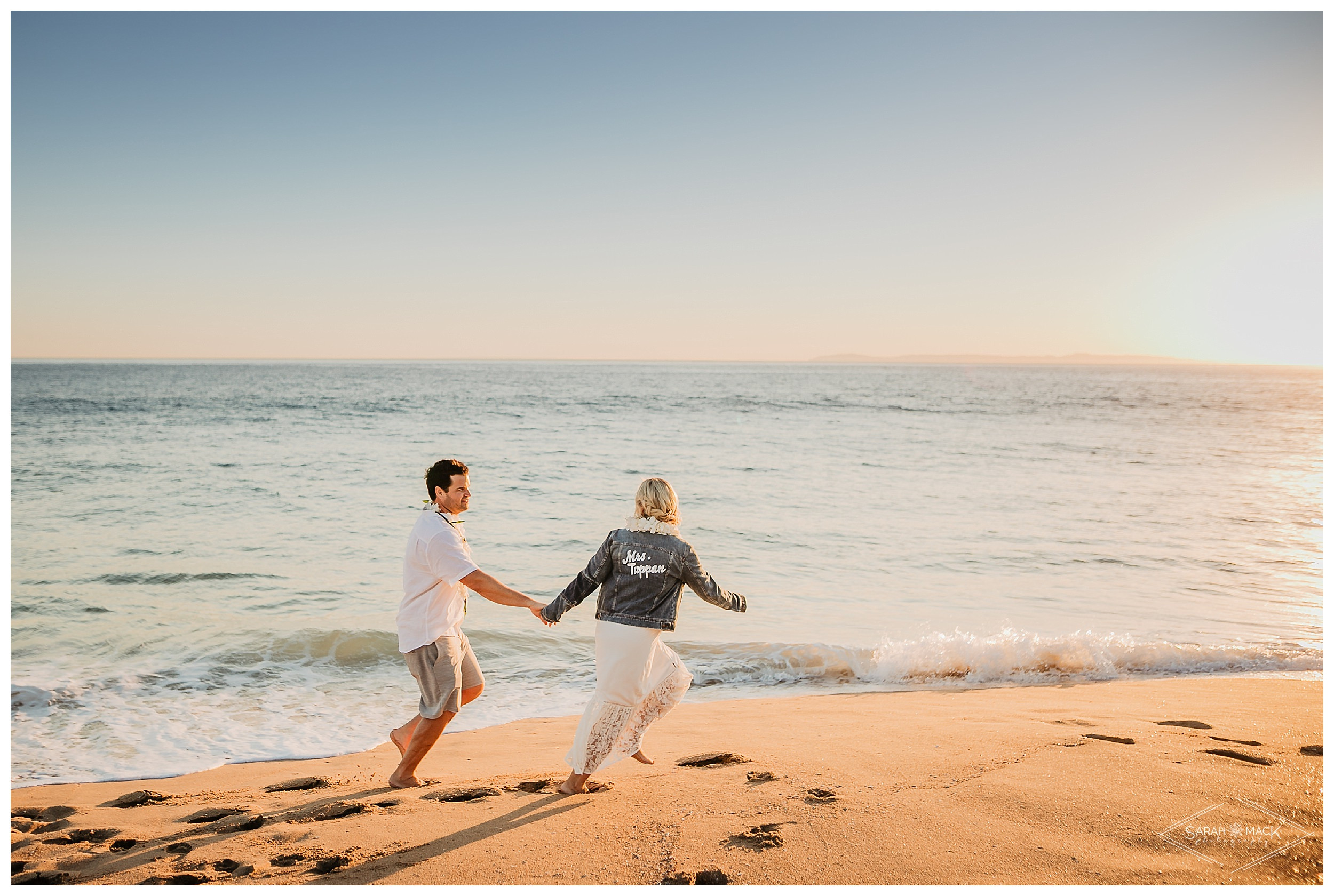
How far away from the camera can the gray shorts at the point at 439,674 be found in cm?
443

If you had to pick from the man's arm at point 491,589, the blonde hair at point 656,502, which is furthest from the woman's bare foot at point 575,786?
the blonde hair at point 656,502

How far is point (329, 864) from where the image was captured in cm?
349

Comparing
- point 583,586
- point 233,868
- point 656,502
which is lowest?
point 233,868

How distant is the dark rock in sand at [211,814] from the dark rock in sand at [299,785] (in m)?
0.42

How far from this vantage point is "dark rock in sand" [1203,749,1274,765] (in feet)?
14.8

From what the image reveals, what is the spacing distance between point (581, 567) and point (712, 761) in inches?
293

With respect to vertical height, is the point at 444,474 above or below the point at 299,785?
above

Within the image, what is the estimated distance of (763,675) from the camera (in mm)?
7746

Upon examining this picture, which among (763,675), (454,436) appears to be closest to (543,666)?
(763,675)

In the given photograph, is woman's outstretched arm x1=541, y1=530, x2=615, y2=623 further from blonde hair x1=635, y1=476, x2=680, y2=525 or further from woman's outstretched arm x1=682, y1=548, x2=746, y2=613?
woman's outstretched arm x1=682, y1=548, x2=746, y2=613

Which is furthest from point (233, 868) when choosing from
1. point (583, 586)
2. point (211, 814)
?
point (583, 586)

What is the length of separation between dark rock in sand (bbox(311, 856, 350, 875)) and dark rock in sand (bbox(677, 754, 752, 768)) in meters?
2.02

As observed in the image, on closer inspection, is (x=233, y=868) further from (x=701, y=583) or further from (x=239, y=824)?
(x=701, y=583)
